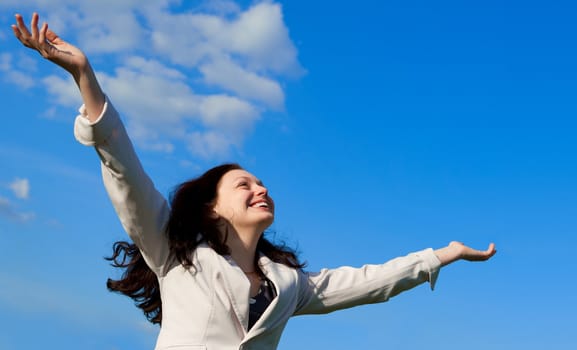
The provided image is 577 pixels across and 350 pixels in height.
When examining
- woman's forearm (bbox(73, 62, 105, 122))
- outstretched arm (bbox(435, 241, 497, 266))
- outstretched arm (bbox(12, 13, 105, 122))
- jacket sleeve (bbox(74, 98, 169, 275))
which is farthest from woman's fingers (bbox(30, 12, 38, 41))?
outstretched arm (bbox(435, 241, 497, 266))

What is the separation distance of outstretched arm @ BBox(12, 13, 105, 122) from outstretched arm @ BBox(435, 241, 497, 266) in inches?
99.0

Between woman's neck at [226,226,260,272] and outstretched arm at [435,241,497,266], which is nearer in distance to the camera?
woman's neck at [226,226,260,272]

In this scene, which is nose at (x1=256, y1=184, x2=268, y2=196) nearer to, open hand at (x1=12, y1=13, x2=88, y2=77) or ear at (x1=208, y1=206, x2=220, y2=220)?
ear at (x1=208, y1=206, x2=220, y2=220)

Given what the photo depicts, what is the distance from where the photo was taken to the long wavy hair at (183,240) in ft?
14.1

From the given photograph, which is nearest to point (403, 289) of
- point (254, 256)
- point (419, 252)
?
point (419, 252)

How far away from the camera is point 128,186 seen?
12.9 ft

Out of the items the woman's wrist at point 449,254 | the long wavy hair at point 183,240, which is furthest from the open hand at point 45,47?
the woman's wrist at point 449,254

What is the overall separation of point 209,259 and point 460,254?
178cm

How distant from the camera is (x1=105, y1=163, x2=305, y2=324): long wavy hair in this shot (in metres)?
4.29

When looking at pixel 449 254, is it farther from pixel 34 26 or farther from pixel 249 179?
pixel 34 26

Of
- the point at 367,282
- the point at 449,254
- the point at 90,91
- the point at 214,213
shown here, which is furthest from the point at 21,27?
the point at 449,254

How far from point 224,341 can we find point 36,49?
1.87m

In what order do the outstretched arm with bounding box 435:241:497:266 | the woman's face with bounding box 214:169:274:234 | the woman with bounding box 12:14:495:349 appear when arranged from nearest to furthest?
1. the woman with bounding box 12:14:495:349
2. the woman's face with bounding box 214:169:274:234
3. the outstretched arm with bounding box 435:241:497:266

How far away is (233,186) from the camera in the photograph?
462 centimetres
